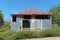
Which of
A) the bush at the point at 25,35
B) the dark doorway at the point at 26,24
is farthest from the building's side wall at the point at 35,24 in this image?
the bush at the point at 25,35

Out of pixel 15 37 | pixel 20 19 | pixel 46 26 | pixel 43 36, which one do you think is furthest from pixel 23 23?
pixel 15 37

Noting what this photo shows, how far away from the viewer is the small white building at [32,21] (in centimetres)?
3606

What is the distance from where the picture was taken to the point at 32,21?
120ft

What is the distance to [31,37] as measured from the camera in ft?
89.9

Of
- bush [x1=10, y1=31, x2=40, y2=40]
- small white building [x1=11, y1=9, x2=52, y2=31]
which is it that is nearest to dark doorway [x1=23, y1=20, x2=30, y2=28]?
small white building [x1=11, y1=9, x2=52, y2=31]

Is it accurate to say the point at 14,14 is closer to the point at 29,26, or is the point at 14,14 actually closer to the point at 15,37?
the point at 29,26

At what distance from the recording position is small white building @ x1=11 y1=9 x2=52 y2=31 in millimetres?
36062

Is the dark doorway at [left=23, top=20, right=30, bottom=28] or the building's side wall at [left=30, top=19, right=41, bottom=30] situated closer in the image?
the building's side wall at [left=30, top=19, right=41, bottom=30]

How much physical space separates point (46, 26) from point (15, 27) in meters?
5.99

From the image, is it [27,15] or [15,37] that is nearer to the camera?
[15,37]

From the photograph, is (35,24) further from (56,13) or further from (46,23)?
(56,13)

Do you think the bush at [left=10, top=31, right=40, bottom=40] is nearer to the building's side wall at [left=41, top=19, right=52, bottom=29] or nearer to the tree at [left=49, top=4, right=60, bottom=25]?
the building's side wall at [left=41, top=19, right=52, bottom=29]

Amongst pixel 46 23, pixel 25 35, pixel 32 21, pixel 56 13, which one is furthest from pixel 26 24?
pixel 56 13

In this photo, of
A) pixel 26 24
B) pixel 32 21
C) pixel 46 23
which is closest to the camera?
pixel 46 23
